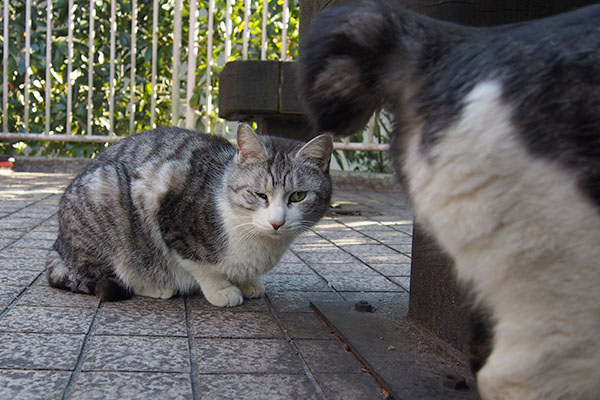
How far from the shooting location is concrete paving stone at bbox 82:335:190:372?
1.99 m

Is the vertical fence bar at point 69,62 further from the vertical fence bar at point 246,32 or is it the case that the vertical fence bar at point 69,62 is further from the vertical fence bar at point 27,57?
the vertical fence bar at point 246,32

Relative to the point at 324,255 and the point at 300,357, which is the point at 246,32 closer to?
the point at 324,255

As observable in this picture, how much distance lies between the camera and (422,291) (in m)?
2.32

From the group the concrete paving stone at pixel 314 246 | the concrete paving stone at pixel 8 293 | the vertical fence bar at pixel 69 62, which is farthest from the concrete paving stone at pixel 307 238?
the vertical fence bar at pixel 69 62

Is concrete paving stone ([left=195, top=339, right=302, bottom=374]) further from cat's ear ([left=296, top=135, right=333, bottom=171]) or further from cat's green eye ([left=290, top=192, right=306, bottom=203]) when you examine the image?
cat's ear ([left=296, top=135, right=333, bottom=171])

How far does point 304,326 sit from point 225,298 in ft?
1.40

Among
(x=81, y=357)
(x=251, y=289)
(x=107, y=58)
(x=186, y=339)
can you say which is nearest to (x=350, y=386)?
(x=186, y=339)

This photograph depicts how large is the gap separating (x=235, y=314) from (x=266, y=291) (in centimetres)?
42

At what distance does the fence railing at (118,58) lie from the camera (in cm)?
739

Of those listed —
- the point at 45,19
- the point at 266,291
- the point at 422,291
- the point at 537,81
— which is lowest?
the point at 266,291

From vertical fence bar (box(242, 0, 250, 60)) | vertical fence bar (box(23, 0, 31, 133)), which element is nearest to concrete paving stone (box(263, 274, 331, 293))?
vertical fence bar (box(242, 0, 250, 60))

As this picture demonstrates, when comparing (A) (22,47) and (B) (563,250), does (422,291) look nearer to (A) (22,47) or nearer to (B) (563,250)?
(B) (563,250)

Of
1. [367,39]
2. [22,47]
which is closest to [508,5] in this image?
[367,39]

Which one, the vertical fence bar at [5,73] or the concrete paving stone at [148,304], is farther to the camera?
the vertical fence bar at [5,73]
